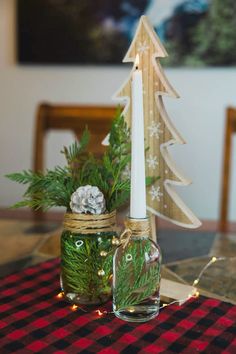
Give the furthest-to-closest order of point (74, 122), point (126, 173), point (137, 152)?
point (74, 122), point (126, 173), point (137, 152)

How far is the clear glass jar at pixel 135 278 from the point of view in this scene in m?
0.64

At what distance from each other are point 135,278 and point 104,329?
0.24 feet

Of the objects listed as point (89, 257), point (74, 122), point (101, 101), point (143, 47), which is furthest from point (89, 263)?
point (101, 101)

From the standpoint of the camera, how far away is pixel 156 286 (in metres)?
0.64

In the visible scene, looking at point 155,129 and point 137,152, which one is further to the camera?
point 155,129

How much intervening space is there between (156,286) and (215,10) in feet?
6.09

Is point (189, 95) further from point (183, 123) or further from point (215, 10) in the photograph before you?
point (215, 10)

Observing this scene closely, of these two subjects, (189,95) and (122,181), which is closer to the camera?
(122,181)

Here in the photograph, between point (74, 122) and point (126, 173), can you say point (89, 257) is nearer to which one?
point (126, 173)

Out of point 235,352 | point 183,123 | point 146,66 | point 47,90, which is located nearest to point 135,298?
point 235,352

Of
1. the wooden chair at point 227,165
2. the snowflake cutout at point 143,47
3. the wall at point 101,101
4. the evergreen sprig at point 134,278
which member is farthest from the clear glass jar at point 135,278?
the wall at point 101,101

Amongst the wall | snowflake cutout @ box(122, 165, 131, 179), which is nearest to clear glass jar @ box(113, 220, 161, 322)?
snowflake cutout @ box(122, 165, 131, 179)

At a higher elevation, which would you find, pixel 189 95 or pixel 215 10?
pixel 215 10

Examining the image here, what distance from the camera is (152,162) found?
0.77m
